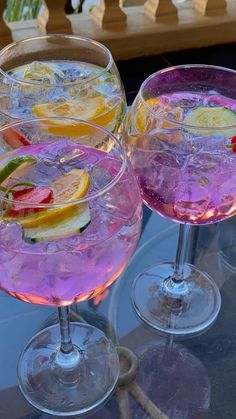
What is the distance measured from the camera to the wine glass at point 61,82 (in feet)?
2.28

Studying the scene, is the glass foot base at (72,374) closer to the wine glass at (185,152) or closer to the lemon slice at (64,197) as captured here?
the wine glass at (185,152)

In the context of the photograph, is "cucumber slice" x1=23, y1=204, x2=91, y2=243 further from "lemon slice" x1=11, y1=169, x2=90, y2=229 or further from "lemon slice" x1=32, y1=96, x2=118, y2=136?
"lemon slice" x1=32, y1=96, x2=118, y2=136

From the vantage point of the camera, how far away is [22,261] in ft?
1.77

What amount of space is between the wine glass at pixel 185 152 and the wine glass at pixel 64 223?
61 mm

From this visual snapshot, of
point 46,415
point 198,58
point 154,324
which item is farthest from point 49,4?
point 46,415

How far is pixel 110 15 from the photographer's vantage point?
5.09 feet

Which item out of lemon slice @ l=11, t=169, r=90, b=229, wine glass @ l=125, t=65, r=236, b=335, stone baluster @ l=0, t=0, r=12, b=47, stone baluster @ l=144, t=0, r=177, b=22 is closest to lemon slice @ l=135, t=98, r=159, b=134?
wine glass @ l=125, t=65, r=236, b=335

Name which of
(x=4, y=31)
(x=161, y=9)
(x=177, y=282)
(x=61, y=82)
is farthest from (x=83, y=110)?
(x=161, y=9)

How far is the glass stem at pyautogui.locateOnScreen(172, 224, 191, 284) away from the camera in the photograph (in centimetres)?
79

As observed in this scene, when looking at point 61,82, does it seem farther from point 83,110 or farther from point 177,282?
point 177,282

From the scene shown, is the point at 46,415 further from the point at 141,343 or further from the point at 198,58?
the point at 198,58

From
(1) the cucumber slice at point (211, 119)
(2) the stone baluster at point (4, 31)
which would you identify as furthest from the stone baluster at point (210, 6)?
(1) the cucumber slice at point (211, 119)

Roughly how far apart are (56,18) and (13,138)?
3.12 ft

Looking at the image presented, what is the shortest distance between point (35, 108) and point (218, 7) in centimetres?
108
